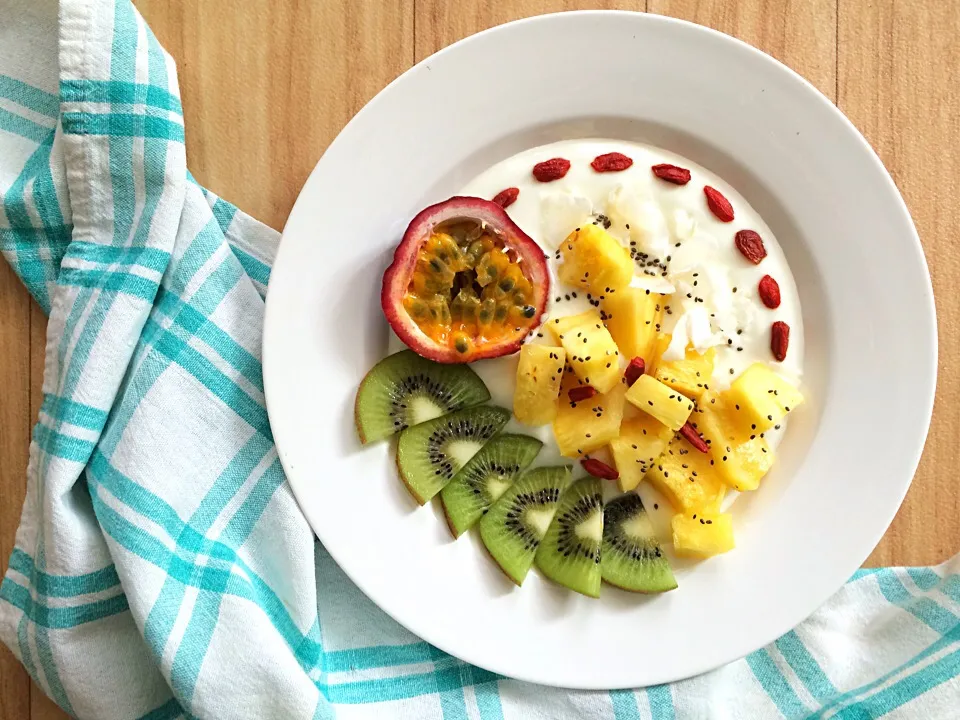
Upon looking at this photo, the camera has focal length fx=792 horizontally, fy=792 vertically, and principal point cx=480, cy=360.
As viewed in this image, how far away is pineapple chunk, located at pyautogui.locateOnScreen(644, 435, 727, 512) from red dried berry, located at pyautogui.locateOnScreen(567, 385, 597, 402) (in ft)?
0.67

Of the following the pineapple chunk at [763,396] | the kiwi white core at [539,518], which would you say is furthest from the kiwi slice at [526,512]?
the pineapple chunk at [763,396]

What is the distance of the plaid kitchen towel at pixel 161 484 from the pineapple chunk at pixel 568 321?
0.63 meters

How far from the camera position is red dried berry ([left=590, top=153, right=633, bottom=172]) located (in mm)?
1744

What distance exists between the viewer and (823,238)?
1743 millimetres

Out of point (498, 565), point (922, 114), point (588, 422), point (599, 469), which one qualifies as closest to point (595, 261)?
point (588, 422)

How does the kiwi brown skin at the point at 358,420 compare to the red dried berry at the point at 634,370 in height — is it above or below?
below

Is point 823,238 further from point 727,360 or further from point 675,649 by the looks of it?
point 675,649

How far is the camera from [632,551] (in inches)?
68.0

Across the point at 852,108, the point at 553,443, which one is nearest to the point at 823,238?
the point at 852,108

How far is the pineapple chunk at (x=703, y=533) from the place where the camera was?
1676 millimetres

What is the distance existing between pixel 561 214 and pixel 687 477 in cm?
63

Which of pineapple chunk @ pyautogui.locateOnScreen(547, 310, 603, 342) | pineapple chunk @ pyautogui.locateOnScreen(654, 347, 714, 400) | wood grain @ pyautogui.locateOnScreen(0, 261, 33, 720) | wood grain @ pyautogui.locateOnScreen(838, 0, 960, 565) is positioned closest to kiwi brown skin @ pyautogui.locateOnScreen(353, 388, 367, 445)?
pineapple chunk @ pyautogui.locateOnScreen(547, 310, 603, 342)

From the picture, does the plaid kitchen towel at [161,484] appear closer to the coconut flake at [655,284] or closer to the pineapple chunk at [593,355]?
the pineapple chunk at [593,355]

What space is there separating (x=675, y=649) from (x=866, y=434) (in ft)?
2.04
